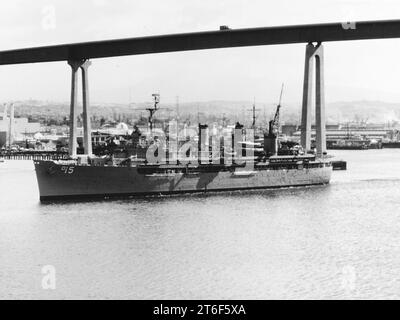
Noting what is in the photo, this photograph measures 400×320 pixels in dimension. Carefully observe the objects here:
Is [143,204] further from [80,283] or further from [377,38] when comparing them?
[377,38]

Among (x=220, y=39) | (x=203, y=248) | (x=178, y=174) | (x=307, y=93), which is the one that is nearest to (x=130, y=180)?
(x=178, y=174)

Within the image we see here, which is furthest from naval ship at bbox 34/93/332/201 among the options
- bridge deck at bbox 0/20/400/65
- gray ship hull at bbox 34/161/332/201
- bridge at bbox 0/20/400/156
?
bridge deck at bbox 0/20/400/65

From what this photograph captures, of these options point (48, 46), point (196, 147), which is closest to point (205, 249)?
point (196, 147)

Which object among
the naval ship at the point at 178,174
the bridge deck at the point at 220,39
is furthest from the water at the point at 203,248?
the bridge deck at the point at 220,39

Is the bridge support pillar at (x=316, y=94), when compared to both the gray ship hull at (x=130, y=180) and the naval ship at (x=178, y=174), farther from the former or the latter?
the gray ship hull at (x=130, y=180)

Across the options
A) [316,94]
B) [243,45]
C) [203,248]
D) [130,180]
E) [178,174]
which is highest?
[243,45]

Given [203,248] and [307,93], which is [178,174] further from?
[203,248]
